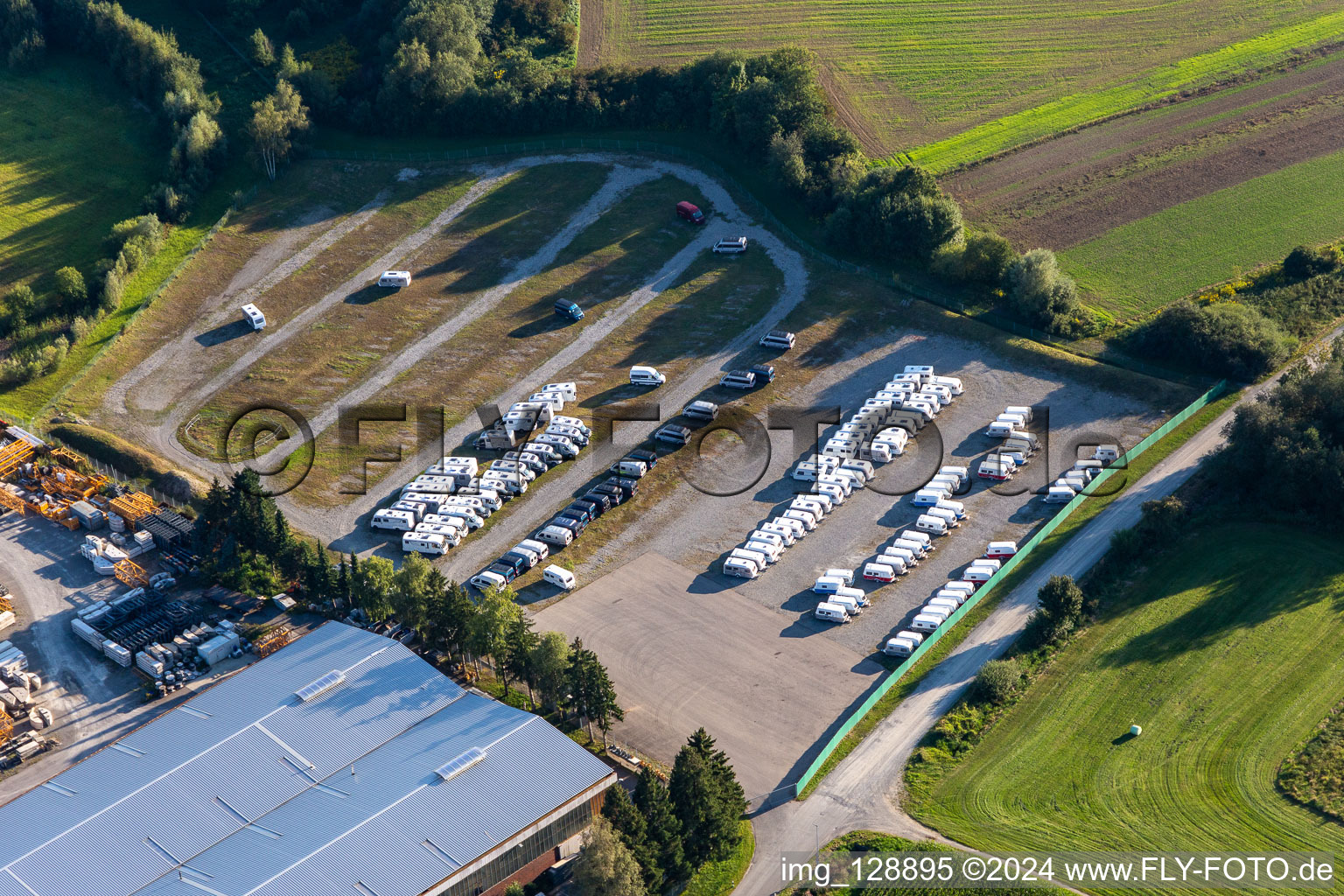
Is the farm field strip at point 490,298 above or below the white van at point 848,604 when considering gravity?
above

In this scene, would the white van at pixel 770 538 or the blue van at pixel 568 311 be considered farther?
the blue van at pixel 568 311

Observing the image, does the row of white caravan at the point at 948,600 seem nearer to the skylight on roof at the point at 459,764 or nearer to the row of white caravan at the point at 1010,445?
the row of white caravan at the point at 1010,445

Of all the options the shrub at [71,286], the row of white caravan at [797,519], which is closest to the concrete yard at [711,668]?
the row of white caravan at [797,519]

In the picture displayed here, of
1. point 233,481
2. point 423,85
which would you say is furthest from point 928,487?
point 423,85

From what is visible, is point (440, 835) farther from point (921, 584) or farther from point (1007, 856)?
point (921, 584)

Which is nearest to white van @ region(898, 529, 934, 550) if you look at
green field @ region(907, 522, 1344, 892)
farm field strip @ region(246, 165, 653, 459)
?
green field @ region(907, 522, 1344, 892)

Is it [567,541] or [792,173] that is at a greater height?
[792,173]
